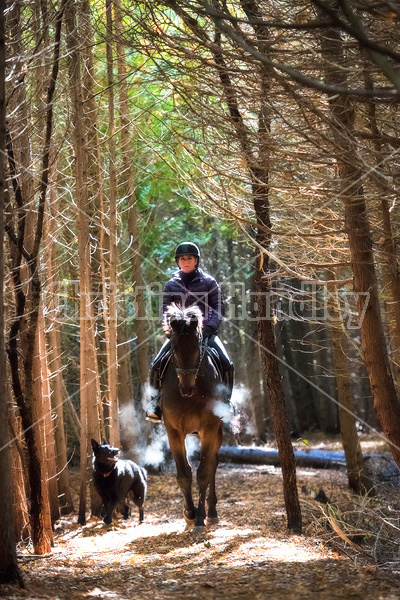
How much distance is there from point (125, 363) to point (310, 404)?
13451mm

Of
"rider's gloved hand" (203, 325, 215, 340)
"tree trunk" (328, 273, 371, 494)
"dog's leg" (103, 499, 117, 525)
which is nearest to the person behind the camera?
"rider's gloved hand" (203, 325, 215, 340)

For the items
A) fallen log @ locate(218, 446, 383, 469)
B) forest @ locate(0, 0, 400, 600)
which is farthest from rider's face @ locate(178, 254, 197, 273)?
fallen log @ locate(218, 446, 383, 469)

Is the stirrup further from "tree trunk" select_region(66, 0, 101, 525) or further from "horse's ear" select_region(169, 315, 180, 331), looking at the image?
"horse's ear" select_region(169, 315, 180, 331)

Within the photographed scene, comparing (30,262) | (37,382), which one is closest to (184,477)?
(37,382)

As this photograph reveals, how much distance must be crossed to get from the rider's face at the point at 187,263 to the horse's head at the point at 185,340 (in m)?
1.57

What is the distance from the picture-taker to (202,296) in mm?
10180

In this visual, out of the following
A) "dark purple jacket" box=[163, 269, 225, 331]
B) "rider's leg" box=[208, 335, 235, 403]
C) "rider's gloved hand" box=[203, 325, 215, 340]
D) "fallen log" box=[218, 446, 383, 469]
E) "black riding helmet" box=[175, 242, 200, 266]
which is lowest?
"fallen log" box=[218, 446, 383, 469]

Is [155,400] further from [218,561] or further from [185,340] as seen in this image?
[218,561]

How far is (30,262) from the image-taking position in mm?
7309

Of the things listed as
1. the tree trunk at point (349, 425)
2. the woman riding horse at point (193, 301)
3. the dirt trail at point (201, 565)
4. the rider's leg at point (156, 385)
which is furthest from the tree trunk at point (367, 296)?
the tree trunk at point (349, 425)

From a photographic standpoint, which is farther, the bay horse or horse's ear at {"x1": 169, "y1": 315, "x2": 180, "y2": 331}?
the bay horse

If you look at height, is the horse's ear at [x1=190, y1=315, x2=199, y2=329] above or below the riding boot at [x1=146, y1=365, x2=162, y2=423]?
above

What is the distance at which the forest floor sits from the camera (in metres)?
5.54

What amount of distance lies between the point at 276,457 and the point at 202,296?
32.9ft
